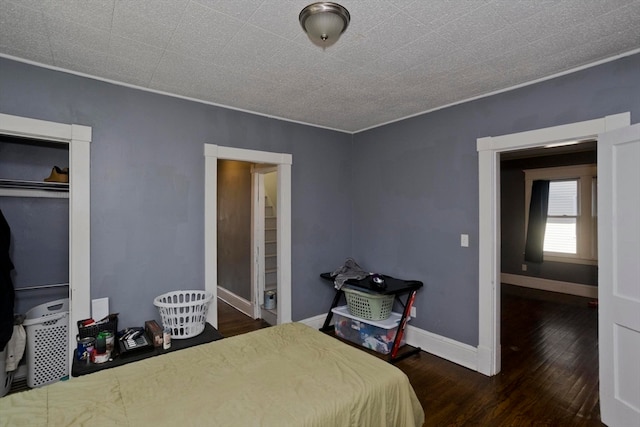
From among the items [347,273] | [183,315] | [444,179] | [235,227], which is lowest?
[183,315]

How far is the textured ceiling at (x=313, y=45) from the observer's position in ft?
5.39

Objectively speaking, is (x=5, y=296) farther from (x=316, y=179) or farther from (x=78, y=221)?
(x=316, y=179)

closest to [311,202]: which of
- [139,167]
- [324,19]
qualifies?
[139,167]

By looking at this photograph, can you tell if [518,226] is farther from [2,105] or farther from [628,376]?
[2,105]

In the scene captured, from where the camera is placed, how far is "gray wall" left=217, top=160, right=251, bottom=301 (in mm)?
4516

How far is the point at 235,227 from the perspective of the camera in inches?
192

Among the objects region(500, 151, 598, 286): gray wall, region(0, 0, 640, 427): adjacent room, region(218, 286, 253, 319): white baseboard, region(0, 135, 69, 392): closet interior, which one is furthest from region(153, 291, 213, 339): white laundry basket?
region(500, 151, 598, 286): gray wall

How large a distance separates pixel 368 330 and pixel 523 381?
1.37 metres

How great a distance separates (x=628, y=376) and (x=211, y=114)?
3.68 metres

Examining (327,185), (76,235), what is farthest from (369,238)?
(76,235)

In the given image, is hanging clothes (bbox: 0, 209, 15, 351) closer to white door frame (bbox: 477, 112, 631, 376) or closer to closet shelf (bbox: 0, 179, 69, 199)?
closet shelf (bbox: 0, 179, 69, 199)

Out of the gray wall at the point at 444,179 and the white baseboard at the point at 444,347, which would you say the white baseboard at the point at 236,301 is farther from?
the white baseboard at the point at 444,347

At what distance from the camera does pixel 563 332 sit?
383 centimetres

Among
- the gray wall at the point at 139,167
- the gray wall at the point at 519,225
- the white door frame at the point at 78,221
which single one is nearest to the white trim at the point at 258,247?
the gray wall at the point at 139,167
